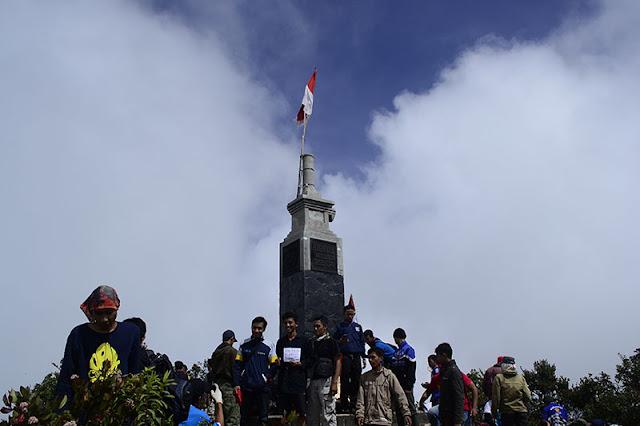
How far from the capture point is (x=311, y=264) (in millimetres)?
14219

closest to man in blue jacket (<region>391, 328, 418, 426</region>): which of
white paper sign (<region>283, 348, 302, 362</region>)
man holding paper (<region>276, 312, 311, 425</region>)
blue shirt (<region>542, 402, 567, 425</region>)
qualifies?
man holding paper (<region>276, 312, 311, 425</region>)

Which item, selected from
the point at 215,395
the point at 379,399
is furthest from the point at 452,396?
the point at 215,395

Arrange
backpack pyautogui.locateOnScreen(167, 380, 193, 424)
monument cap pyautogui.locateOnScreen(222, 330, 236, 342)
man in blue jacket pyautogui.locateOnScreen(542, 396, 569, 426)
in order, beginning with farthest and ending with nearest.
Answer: man in blue jacket pyautogui.locateOnScreen(542, 396, 569, 426) → monument cap pyautogui.locateOnScreen(222, 330, 236, 342) → backpack pyautogui.locateOnScreen(167, 380, 193, 424)

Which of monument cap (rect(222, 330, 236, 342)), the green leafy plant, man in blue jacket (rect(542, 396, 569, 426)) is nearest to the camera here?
the green leafy plant

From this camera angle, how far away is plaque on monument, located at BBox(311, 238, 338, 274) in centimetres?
1434

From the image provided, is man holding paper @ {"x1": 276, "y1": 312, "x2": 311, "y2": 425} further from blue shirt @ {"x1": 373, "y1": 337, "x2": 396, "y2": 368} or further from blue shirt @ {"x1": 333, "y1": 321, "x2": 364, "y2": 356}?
blue shirt @ {"x1": 373, "y1": 337, "x2": 396, "y2": 368}

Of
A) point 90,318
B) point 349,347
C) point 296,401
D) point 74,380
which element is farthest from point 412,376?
point 74,380

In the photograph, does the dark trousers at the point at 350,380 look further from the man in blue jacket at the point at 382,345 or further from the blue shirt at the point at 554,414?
the blue shirt at the point at 554,414

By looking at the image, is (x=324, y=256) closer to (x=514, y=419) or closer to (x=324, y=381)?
(x=324, y=381)

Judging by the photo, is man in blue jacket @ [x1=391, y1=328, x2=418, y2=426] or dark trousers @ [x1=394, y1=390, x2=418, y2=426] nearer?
dark trousers @ [x1=394, y1=390, x2=418, y2=426]

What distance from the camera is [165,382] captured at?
3443 mm

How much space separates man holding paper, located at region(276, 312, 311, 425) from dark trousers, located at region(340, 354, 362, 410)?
1.54m

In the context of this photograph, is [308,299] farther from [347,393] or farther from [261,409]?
[261,409]

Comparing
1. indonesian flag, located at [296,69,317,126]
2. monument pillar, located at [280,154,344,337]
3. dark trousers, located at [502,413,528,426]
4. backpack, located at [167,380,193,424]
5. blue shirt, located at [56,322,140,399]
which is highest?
indonesian flag, located at [296,69,317,126]
